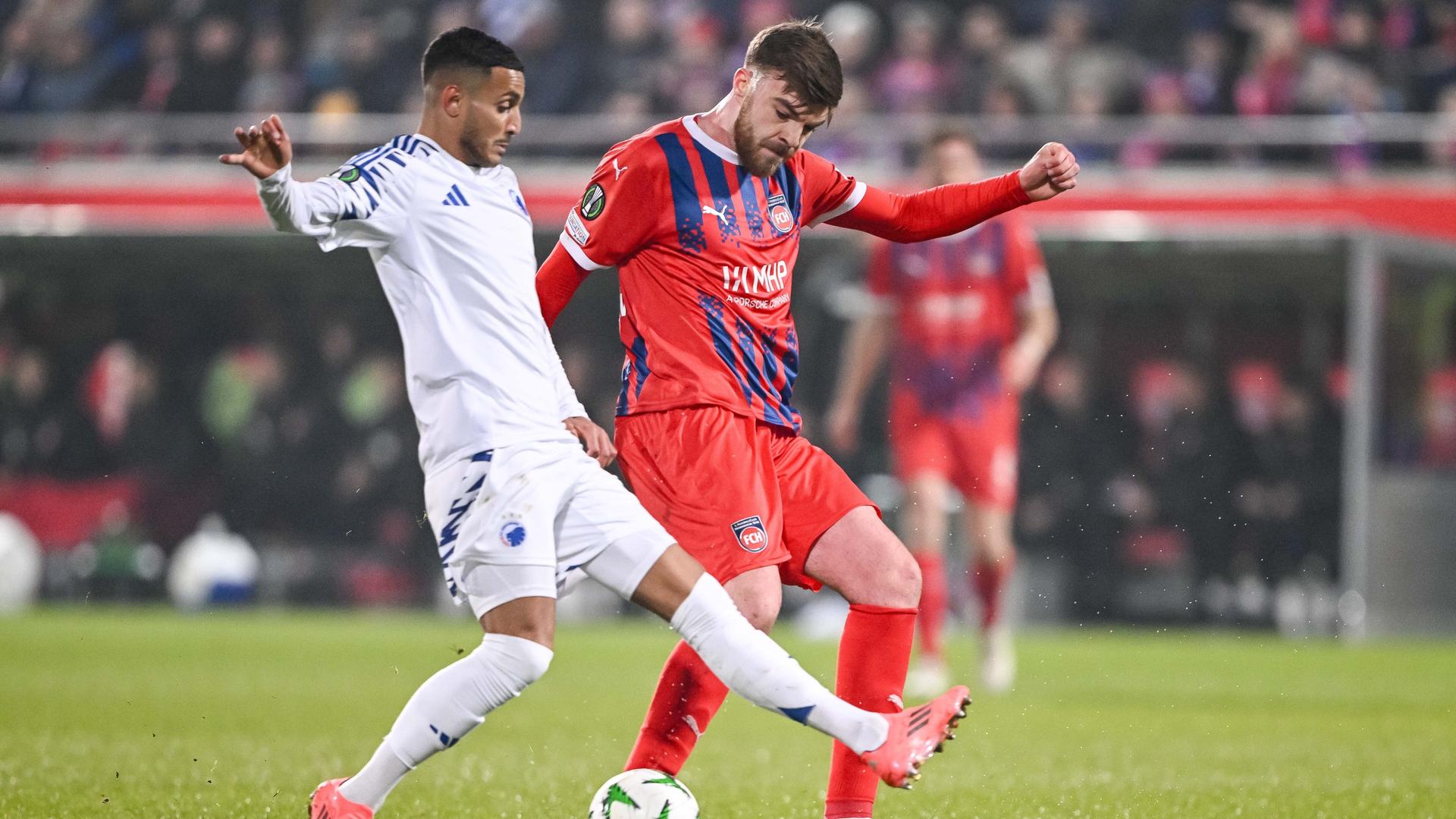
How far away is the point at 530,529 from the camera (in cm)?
371

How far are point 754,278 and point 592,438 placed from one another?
59 centimetres

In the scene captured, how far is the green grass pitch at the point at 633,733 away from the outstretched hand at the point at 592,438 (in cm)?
76

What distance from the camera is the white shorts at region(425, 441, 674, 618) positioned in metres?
3.72

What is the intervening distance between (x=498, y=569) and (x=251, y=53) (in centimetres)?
1448

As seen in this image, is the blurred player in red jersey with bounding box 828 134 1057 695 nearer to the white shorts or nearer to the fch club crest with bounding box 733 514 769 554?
the fch club crest with bounding box 733 514 769 554

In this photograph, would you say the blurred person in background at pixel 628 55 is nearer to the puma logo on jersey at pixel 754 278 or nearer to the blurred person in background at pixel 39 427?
the blurred person in background at pixel 39 427

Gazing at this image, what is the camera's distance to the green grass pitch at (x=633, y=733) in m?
4.88

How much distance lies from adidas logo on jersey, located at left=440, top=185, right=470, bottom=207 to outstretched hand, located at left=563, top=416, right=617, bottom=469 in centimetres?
54

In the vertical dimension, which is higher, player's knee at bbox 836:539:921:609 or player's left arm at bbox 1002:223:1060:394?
player's left arm at bbox 1002:223:1060:394

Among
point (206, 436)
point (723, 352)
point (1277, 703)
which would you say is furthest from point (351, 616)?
point (723, 352)

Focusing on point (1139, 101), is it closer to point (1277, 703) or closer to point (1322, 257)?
point (1322, 257)

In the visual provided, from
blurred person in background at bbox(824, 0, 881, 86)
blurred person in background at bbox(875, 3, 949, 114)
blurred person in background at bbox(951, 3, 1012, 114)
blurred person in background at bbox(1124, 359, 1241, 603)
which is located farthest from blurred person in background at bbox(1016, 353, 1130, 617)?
blurred person in background at bbox(824, 0, 881, 86)

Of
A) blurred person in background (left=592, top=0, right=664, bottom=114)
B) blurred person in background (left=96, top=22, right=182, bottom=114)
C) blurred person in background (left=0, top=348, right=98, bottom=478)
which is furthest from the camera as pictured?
blurred person in background (left=96, top=22, right=182, bottom=114)

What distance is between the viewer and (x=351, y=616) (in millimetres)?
14812
